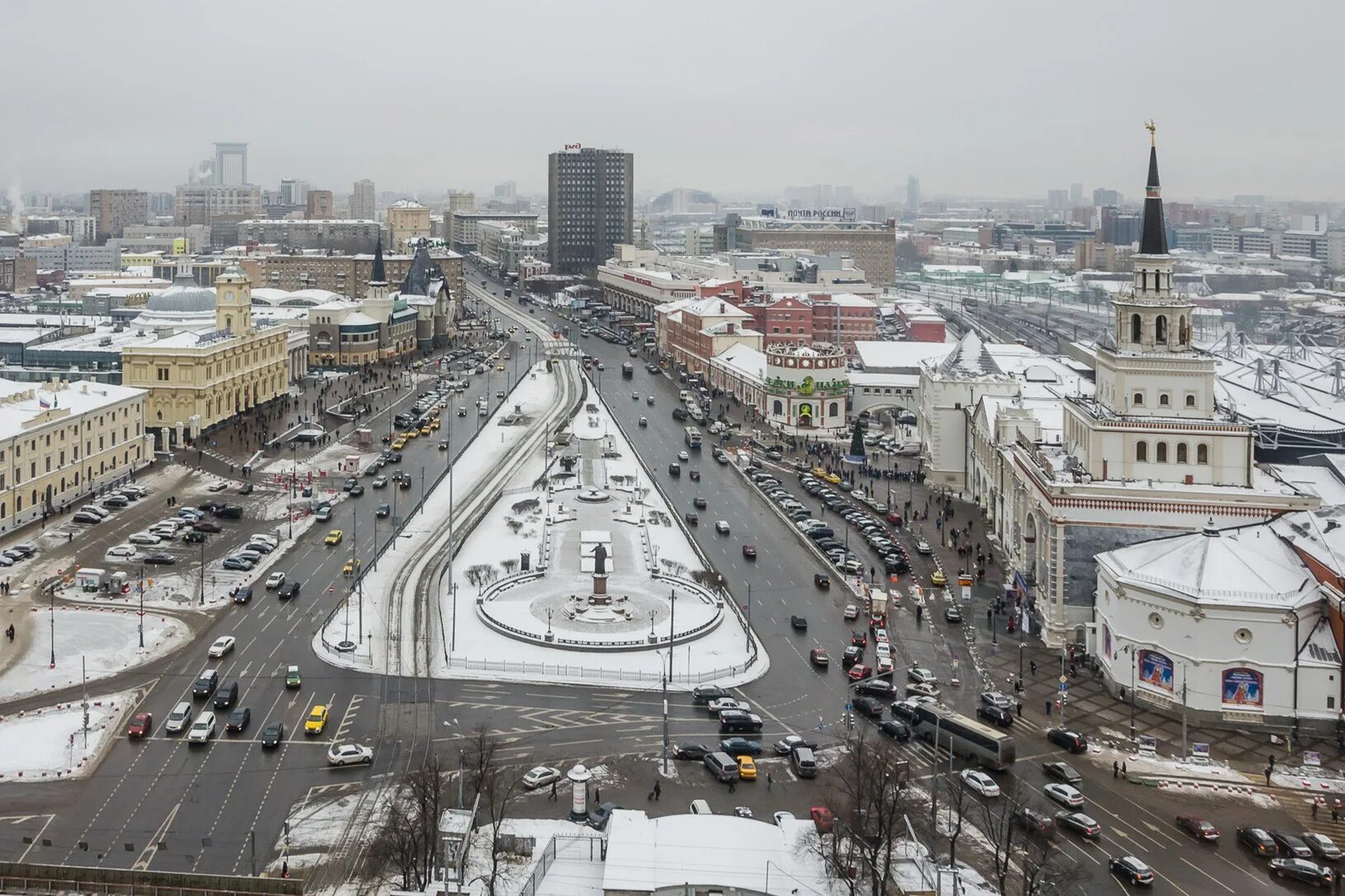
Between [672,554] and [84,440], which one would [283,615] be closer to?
[672,554]

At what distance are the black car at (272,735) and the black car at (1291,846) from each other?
976 inches

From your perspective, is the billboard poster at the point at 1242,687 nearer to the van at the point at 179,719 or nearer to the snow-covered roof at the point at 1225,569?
the snow-covered roof at the point at 1225,569

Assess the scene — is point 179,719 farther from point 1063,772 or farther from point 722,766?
point 1063,772

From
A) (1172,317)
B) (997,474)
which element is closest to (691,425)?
(997,474)

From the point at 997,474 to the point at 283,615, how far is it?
3156cm

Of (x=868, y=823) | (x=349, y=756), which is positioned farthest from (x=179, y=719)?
(x=868, y=823)

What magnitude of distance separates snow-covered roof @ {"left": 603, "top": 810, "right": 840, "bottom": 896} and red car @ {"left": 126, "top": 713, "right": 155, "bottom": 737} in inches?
578

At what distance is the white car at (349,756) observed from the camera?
35.3 m

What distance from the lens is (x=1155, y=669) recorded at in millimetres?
41375

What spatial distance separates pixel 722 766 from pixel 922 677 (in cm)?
976

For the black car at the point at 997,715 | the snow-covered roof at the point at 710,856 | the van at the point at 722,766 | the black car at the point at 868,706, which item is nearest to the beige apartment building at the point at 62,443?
the van at the point at 722,766

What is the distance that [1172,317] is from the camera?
48.5 meters

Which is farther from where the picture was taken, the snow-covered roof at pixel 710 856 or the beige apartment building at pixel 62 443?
the beige apartment building at pixel 62 443

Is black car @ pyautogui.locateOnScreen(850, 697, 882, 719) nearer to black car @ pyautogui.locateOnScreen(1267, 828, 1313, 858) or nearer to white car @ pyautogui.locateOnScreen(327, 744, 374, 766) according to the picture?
black car @ pyautogui.locateOnScreen(1267, 828, 1313, 858)
